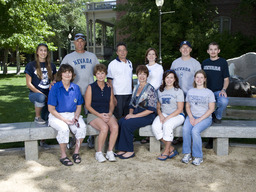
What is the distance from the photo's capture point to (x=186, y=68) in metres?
4.41

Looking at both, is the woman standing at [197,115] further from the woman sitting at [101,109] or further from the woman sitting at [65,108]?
the woman sitting at [65,108]

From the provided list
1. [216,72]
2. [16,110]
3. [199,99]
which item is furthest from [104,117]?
[16,110]

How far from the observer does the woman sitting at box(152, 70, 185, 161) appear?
409 centimetres

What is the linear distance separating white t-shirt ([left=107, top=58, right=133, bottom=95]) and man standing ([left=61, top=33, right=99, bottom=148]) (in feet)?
1.21

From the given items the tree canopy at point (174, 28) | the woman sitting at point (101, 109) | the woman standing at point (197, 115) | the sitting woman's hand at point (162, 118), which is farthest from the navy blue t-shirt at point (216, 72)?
the tree canopy at point (174, 28)

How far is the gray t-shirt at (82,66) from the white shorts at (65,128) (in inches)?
23.9

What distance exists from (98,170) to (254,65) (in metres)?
8.50

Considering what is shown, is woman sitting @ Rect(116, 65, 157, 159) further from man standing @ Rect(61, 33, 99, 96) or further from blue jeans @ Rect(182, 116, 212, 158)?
man standing @ Rect(61, 33, 99, 96)

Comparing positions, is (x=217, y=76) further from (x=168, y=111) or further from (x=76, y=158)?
(x=76, y=158)

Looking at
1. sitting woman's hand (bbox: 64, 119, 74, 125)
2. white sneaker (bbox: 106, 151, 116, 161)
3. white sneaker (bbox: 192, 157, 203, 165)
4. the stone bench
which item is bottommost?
white sneaker (bbox: 192, 157, 203, 165)

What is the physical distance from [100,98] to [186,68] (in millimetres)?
1582

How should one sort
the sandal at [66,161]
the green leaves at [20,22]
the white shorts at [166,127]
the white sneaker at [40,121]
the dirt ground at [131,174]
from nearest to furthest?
the dirt ground at [131,174], the sandal at [66,161], the white shorts at [166,127], the white sneaker at [40,121], the green leaves at [20,22]

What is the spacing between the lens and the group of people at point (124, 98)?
4016mm

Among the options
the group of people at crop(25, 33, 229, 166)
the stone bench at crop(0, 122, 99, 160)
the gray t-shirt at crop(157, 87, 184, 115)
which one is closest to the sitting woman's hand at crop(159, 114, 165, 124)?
the group of people at crop(25, 33, 229, 166)
